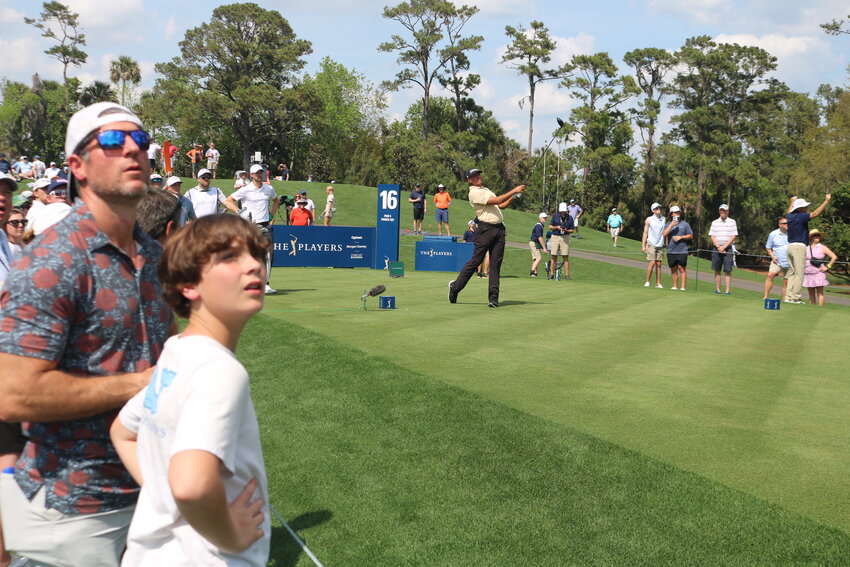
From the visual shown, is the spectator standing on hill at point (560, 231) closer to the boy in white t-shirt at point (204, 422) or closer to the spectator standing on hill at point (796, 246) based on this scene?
the spectator standing on hill at point (796, 246)

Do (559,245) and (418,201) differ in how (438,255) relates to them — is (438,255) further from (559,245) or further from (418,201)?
(418,201)

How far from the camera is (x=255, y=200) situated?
15203 mm

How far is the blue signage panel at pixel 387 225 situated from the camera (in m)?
25.7

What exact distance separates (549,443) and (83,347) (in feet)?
13.9

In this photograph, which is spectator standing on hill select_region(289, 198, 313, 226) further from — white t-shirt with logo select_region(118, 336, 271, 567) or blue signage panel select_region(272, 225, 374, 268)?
white t-shirt with logo select_region(118, 336, 271, 567)

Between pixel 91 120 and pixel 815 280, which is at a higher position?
pixel 91 120

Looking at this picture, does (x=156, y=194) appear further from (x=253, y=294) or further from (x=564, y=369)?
(x=564, y=369)

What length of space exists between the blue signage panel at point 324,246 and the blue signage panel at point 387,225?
37.8 inches

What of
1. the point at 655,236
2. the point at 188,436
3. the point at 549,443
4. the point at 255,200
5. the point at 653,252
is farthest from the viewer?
the point at 653,252

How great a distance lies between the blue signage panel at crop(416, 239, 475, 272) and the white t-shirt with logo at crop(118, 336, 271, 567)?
2364cm

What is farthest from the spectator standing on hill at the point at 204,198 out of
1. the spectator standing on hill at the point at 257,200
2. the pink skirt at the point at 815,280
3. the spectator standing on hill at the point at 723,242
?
the pink skirt at the point at 815,280

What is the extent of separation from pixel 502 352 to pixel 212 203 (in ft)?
21.6

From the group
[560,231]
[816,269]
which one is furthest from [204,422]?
[560,231]

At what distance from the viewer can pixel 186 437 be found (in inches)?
77.8
